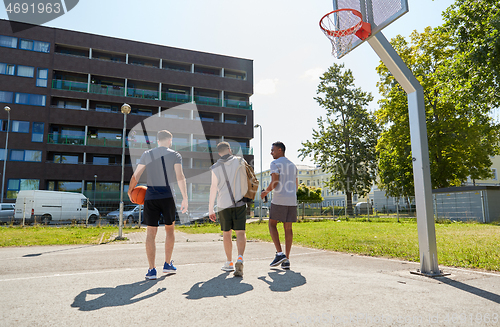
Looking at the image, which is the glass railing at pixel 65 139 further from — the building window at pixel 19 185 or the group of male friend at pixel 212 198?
the group of male friend at pixel 212 198

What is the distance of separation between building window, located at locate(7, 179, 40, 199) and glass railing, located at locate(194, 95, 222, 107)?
60.5ft

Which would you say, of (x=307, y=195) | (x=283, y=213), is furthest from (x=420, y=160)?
(x=307, y=195)

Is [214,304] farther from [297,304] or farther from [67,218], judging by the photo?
[67,218]

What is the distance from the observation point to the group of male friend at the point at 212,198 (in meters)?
4.64

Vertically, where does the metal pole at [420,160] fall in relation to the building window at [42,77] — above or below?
below

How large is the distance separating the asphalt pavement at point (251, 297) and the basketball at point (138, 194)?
1.02 meters

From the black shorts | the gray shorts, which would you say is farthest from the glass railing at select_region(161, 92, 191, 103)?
the black shorts

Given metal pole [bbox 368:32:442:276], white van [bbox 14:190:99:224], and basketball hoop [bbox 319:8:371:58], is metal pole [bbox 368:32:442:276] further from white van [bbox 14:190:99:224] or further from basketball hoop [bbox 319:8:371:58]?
white van [bbox 14:190:99:224]

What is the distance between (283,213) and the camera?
546 cm

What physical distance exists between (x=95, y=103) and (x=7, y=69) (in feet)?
27.4

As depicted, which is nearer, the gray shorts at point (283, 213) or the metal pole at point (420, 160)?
the metal pole at point (420, 160)

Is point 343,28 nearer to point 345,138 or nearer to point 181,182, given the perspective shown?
point 181,182

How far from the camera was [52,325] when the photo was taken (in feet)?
8.34

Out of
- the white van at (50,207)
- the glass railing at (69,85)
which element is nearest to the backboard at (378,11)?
the white van at (50,207)
